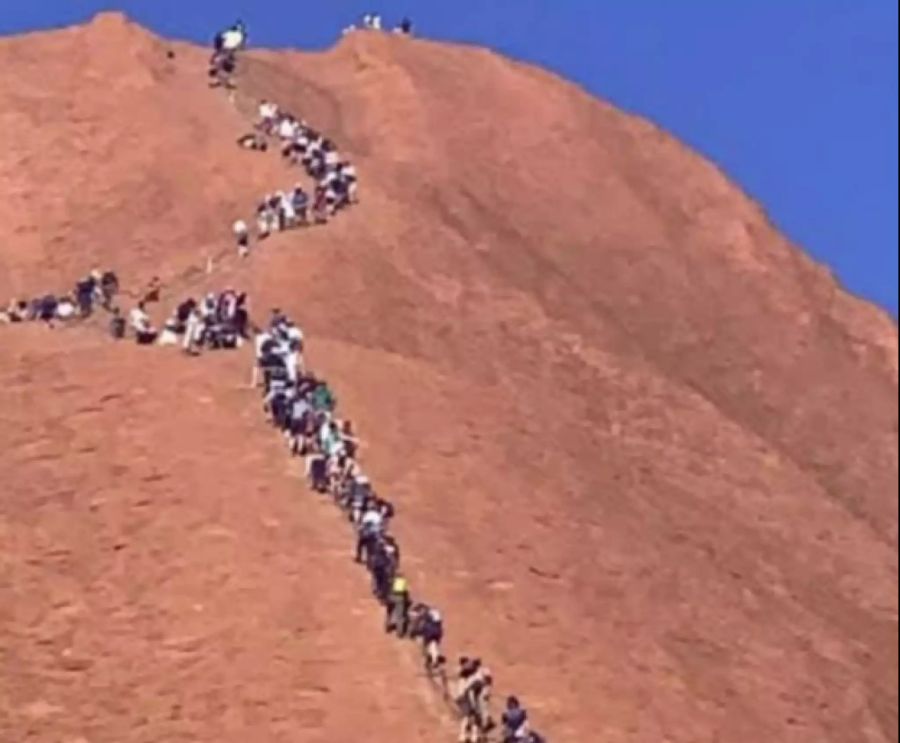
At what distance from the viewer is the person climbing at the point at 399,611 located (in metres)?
41.0

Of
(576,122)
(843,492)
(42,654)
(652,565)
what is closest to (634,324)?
(843,492)

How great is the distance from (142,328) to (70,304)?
5693 mm

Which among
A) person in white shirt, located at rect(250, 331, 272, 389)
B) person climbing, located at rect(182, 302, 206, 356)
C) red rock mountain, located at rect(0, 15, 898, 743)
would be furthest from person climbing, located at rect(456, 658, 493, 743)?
person climbing, located at rect(182, 302, 206, 356)

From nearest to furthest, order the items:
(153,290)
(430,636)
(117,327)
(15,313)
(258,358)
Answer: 1. (430,636)
2. (258,358)
3. (117,327)
4. (15,313)
5. (153,290)

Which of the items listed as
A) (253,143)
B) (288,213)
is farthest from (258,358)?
(253,143)

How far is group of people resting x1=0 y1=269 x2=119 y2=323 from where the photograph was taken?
57062 millimetres

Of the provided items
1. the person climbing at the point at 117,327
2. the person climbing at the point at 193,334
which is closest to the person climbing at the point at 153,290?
the person climbing at the point at 117,327

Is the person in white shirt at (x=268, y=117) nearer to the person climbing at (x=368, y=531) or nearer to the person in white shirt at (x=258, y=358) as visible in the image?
the person in white shirt at (x=258, y=358)

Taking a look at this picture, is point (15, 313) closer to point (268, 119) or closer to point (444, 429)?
point (444, 429)

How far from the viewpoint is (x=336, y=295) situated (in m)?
61.6

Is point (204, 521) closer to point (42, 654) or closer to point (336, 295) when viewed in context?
point (42, 654)

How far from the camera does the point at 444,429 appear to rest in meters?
51.7

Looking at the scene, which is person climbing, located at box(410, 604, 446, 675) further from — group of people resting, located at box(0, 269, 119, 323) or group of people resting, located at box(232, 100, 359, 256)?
group of people resting, located at box(232, 100, 359, 256)

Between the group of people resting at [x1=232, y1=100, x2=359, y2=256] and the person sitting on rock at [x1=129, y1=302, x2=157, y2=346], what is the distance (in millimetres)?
9218
